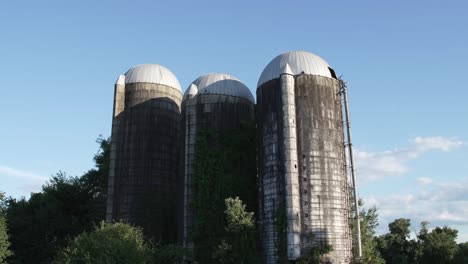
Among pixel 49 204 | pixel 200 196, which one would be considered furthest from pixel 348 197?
pixel 49 204

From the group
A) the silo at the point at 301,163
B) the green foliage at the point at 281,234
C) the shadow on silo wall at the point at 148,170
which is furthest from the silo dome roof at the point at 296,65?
the shadow on silo wall at the point at 148,170

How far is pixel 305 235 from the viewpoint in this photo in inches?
1518

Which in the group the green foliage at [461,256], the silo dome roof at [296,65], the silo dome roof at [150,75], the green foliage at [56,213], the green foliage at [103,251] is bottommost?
the green foliage at [461,256]

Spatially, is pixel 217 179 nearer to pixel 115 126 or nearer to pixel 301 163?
pixel 301 163

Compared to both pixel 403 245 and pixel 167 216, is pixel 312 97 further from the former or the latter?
pixel 403 245

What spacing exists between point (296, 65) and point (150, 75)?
2052 cm

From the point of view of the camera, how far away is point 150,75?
5603 cm

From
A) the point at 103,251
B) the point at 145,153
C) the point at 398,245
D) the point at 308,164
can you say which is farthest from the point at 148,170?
the point at 398,245

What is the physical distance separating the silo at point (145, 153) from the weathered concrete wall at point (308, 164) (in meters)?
15.0

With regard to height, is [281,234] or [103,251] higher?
[281,234]

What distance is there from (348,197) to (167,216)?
21.8 metres

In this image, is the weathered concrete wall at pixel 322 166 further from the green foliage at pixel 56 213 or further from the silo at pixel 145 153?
the green foliage at pixel 56 213

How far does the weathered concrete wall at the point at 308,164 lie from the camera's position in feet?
128

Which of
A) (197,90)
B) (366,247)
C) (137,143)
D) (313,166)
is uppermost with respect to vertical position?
(197,90)
